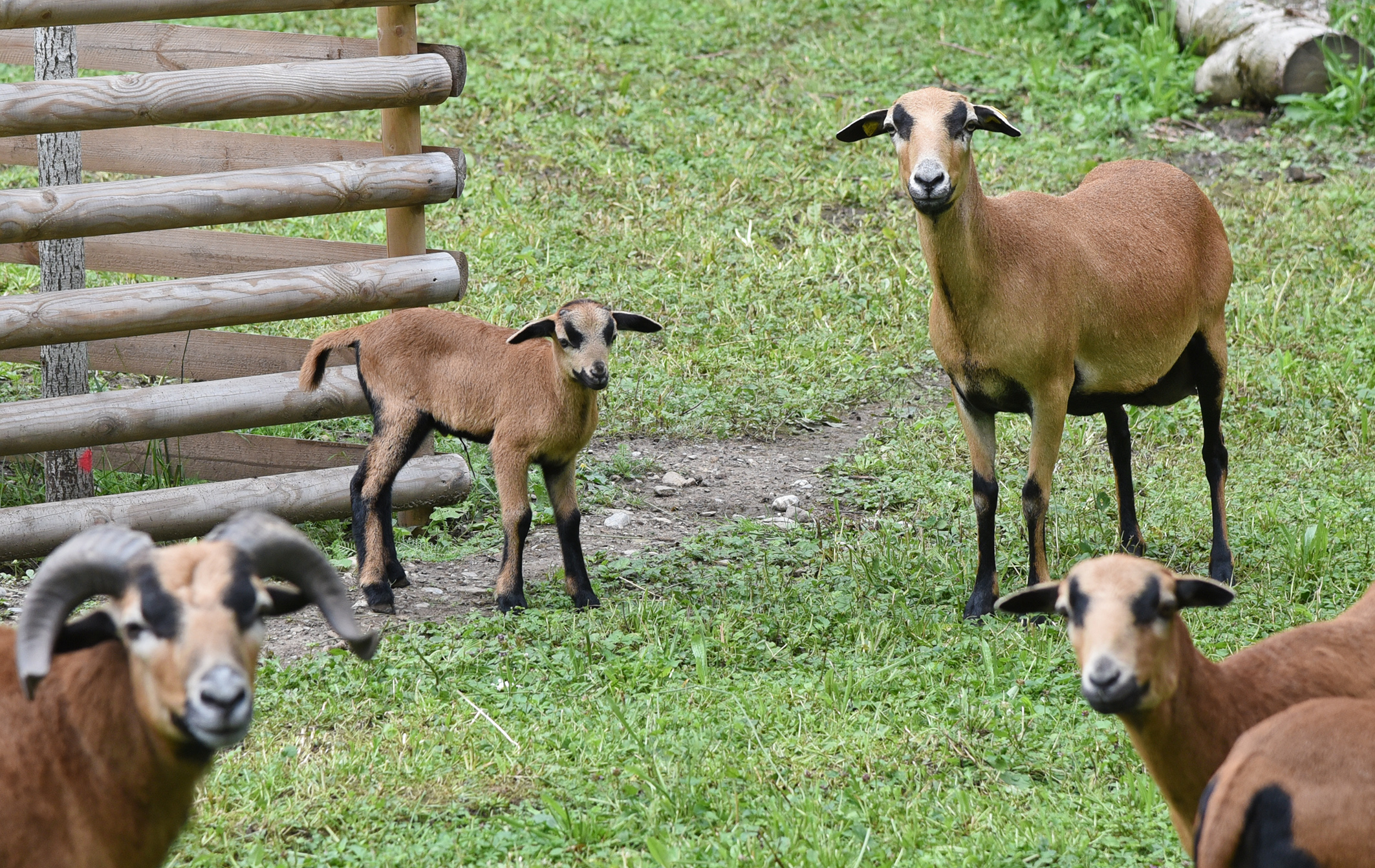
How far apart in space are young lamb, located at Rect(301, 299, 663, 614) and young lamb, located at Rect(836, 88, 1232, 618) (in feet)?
4.63

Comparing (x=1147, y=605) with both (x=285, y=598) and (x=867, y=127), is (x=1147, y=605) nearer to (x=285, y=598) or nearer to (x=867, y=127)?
(x=285, y=598)

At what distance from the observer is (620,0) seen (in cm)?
1439

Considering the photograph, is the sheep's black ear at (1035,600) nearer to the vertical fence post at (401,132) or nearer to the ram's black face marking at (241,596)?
the ram's black face marking at (241,596)

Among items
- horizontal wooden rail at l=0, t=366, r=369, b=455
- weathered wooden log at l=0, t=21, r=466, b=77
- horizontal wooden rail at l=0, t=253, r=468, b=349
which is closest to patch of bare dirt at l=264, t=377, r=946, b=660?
horizontal wooden rail at l=0, t=366, r=369, b=455

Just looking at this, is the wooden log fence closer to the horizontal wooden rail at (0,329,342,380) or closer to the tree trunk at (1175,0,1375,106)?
the horizontal wooden rail at (0,329,342,380)

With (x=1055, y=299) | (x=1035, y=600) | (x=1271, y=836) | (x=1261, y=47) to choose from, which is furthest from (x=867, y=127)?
(x=1261, y=47)

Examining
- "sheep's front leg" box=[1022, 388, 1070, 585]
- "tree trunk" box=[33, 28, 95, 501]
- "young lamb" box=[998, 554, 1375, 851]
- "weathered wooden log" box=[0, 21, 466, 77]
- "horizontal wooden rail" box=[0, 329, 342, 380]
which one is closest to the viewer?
"young lamb" box=[998, 554, 1375, 851]

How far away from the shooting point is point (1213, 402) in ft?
22.9

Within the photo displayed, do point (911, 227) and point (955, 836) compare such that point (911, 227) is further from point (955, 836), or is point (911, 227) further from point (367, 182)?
point (955, 836)

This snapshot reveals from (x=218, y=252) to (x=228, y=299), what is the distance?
45.8 inches

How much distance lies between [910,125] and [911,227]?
16.8ft

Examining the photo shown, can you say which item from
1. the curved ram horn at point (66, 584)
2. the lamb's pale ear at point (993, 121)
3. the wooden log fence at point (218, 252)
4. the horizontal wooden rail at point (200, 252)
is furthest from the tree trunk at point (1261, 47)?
the curved ram horn at point (66, 584)

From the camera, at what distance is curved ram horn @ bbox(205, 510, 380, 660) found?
11.4 ft

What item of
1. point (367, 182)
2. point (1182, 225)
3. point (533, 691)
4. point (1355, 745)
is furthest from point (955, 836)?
point (367, 182)
